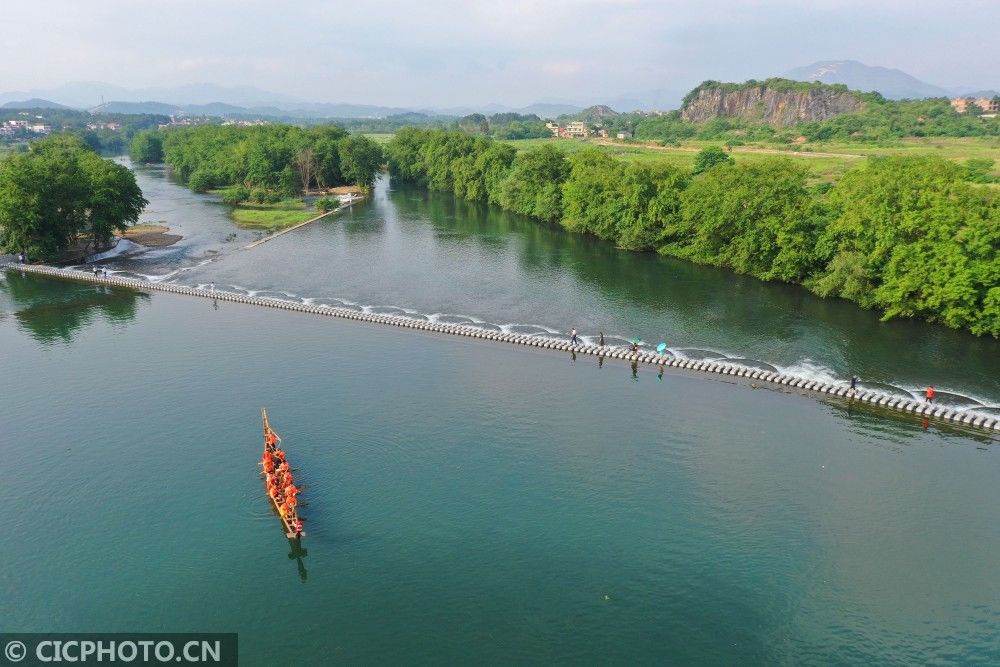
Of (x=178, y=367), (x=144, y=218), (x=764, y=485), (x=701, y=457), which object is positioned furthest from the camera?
(x=144, y=218)

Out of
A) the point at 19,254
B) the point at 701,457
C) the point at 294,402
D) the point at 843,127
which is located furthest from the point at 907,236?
the point at 843,127

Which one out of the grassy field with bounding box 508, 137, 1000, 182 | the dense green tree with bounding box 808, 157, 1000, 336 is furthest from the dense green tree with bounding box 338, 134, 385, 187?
the dense green tree with bounding box 808, 157, 1000, 336

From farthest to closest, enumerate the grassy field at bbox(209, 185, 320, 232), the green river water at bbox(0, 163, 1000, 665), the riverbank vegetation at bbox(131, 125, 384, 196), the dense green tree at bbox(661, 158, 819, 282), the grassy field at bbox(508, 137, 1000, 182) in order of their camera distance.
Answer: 1. the riverbank vegetation at bbox(131, 125, 384, 196)
2. the grassy field at bbox(508, 137, 1000, 182)
3. the grassy field at bbox(209, 185, 320, 232)
4. the dense green tree at bbox(661, 158, 819, 282)
5. the green river water at bbox(0, 163, 1000, 665)

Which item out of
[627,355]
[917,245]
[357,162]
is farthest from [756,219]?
[357,162]

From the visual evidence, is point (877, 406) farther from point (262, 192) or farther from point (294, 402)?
point (262, 192)

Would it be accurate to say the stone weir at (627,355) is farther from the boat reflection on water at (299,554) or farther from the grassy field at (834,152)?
the grassy field at (834,152)

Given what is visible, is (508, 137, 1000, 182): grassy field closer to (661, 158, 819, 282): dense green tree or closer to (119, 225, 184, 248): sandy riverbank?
(661, 158, 819, 282): dense green tree
